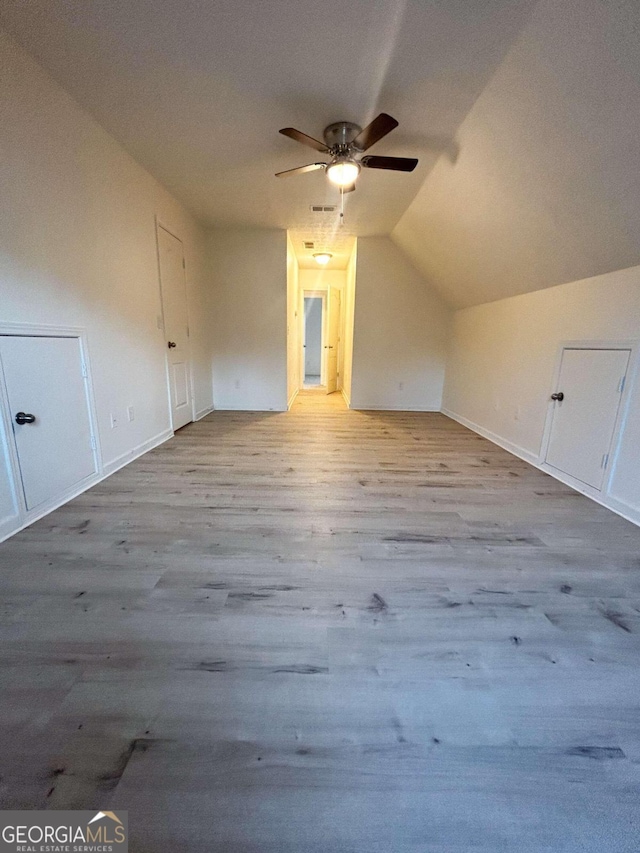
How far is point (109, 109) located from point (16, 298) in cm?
148

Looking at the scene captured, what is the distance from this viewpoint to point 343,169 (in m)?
2.48

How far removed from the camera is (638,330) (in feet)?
7.00

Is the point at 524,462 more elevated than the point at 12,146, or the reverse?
the point at 12,146

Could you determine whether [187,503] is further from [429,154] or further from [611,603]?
[429,154]

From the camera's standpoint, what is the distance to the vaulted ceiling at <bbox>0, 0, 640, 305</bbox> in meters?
1.55

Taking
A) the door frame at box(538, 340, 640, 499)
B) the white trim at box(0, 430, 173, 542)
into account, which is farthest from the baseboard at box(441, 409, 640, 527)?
the white trim at box(0, 430, 173, 542)

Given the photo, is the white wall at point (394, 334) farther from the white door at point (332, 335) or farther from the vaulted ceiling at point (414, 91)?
the vaulted ceiling at point (414, 91)

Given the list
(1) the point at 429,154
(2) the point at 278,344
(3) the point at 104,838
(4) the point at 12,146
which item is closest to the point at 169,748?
(3) the point at 104,838

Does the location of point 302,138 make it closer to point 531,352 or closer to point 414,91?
point 414,91

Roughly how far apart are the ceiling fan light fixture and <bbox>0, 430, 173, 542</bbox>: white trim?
2747mm

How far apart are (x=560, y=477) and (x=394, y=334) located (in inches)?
125

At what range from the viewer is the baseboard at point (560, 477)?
2.11 m

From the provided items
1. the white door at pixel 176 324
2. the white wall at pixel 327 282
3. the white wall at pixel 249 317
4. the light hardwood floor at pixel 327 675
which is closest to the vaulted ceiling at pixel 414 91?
the white door at pixel 176 324

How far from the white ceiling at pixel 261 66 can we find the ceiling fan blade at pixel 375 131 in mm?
183
